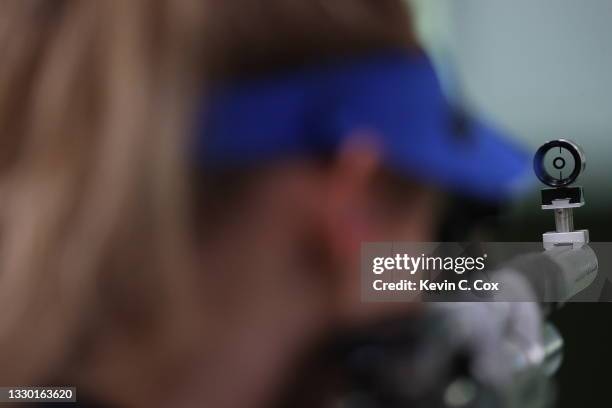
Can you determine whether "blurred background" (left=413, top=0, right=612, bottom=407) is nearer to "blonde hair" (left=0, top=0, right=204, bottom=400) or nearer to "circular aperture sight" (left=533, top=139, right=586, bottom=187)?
"circular aperture sight" (left=533, top=139, right=586, bottom=187)

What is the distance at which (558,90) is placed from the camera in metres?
0.83

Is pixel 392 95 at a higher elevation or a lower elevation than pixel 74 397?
higher

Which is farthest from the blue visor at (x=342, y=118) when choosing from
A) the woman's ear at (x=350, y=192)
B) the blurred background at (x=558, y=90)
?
the blurred background at (x=558, y=90)

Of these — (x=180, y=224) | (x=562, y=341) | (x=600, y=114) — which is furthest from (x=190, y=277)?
(x=600, y=114)

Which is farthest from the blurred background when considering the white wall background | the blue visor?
the blue visor

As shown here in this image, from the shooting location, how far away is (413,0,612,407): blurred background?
0.75m

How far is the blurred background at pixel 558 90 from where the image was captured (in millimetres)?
751

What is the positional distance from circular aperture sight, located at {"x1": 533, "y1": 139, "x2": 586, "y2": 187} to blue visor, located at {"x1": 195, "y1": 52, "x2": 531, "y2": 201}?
0.26 metres

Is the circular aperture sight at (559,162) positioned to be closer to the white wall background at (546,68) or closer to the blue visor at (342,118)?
the white wall background at (546,68)

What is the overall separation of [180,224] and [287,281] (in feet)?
0.38

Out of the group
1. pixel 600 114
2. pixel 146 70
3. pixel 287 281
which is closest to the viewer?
pixel 146 70

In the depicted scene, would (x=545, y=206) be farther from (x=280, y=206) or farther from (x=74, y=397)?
(x=74, y=397)

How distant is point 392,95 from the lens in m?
0.51

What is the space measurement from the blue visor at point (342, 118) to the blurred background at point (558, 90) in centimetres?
21
